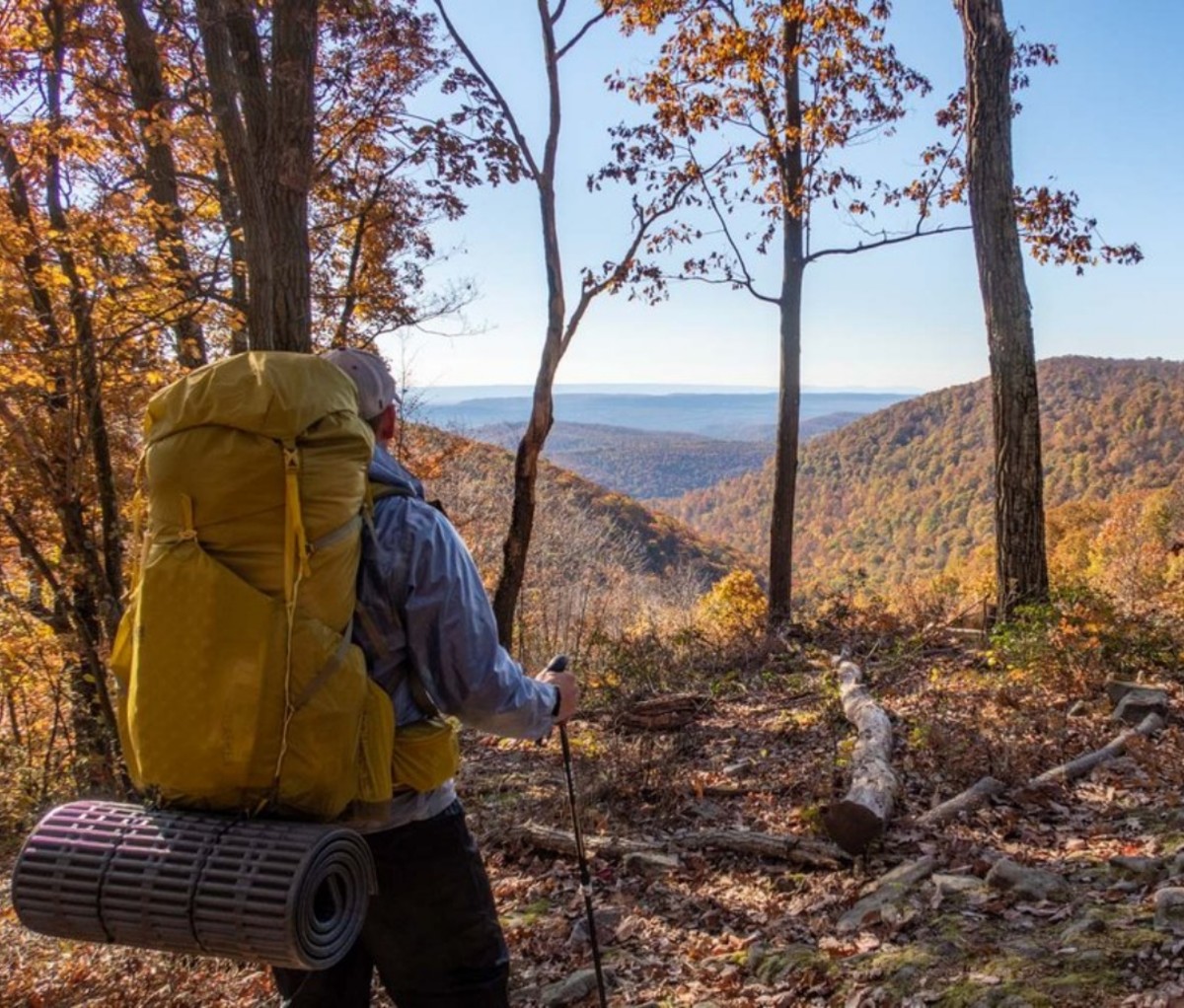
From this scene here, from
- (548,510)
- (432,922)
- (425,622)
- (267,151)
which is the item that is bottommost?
(548,510)

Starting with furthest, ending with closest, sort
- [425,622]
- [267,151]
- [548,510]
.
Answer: [548,510]
[267,151]
[425,622]

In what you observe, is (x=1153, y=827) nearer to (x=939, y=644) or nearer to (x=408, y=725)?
(x=408, y=725)

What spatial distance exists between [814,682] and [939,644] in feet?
4.99

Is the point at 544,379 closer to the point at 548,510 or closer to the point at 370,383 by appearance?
the point at 370,383

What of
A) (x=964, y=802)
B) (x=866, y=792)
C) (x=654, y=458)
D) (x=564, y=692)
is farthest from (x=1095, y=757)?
(x=654, y=458)

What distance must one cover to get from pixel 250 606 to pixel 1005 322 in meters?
8.01

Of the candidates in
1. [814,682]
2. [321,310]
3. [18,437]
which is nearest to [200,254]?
[18,437]

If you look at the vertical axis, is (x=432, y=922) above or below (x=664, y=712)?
above

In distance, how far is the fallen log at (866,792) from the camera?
168 inches

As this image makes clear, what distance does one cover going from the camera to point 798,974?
3.30 meters

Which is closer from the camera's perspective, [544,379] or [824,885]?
[824,885]

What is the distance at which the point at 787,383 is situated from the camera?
1259 centimetres

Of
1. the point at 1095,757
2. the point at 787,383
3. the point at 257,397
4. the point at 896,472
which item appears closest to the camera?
the point at 257,397

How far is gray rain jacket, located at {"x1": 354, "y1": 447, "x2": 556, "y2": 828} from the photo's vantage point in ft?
6.17
